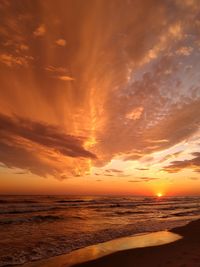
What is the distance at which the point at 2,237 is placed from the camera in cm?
1698

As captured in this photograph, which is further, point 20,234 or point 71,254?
point 20,234

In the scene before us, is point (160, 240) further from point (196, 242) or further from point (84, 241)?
point (84, 241)

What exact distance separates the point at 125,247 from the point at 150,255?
2407 millimetres

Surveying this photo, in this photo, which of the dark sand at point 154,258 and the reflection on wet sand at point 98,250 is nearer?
the dark sand at point 154,258

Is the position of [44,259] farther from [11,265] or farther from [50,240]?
[50,240]

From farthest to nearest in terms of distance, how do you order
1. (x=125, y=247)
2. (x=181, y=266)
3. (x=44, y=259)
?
(x=125, y=247)
(x=44, y=259)
(x=181, y=266)

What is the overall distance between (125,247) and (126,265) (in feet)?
11.8

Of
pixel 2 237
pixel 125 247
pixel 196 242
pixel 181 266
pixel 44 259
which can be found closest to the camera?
pixel 181 266

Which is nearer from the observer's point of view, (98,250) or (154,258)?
(154,258)

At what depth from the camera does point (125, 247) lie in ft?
44.7

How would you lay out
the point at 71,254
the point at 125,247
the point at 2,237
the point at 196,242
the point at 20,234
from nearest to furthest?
the point at 71,254 → the point at 125,247 → the point at 196,242 → the point at 2,237 → the point at 20,234

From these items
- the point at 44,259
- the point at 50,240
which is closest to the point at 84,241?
the point at 50,240

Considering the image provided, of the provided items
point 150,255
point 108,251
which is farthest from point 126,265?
point 108,251

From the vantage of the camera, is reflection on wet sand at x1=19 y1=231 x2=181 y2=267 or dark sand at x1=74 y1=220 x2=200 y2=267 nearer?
dark sand at x1=74 y1=220 x2=200 y2=267
